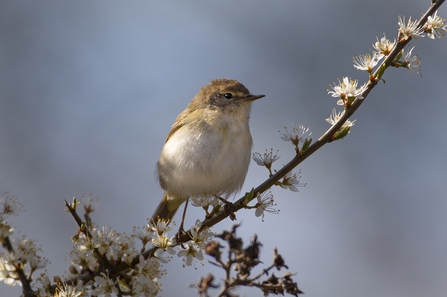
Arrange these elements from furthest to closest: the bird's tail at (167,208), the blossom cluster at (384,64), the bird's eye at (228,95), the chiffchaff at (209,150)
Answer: the bird's tail at (167,208)
the bird's eye at (228,95)
the chiffchaff at (209,150)
the blossom cluster at (384,64)

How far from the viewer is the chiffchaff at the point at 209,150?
3859 millimetres

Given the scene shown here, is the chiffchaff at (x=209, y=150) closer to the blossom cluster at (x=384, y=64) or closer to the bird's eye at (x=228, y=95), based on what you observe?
the bird's eye at (x=228, y=95)

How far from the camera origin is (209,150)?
384cm

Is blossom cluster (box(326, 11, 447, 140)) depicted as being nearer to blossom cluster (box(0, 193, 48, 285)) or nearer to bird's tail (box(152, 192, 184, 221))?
blossom cluster (box(0, 193, 48, 285))

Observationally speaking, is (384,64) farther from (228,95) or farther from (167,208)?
(167,208)

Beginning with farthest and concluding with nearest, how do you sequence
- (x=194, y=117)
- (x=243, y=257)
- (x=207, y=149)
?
(x=194, y=117), (x=207, y=149), (x=243, y=257)

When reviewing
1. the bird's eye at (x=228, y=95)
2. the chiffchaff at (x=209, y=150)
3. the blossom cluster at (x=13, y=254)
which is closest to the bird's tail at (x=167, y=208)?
the chiffchaff at (x=209, y=150)

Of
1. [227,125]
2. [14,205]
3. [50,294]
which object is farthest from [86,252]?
[227,125]

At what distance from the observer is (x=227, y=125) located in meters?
4.06

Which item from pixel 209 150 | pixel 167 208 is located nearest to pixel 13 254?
pixel 209 150

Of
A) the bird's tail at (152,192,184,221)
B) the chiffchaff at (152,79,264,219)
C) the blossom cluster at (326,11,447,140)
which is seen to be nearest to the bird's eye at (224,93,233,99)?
the chiffchaff at (152,79,264,219)

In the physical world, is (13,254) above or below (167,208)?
below

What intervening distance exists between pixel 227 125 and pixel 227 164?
0.38 metres

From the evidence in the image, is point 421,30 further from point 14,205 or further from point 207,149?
point 14,205
